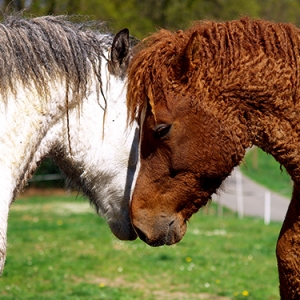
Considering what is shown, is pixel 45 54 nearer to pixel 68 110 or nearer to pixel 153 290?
pixel 68 110

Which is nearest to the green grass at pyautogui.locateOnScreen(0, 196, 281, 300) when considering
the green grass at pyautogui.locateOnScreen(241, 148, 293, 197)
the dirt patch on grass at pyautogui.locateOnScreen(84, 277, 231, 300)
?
the dirt patch on grass at pyautogui.locateOnScreen(84, 277, 231, 300)

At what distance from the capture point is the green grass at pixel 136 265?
6.83 metres

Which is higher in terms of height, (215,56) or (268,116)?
(215,56)

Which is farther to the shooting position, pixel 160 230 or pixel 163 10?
pixel 163 10

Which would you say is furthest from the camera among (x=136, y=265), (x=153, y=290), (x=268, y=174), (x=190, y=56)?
(x=268, y=174)

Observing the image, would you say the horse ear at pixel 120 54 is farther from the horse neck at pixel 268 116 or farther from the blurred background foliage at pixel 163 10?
the blurred background foliage at pixel 163 10

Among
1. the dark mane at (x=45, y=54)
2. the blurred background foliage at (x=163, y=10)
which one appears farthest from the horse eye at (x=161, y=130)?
the blurred background foliage at (x=163, y=10)

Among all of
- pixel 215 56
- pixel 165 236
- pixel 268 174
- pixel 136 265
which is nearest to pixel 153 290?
pixel 136 265

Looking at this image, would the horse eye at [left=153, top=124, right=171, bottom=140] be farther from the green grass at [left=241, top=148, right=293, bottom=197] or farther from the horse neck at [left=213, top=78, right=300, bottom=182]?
the green grass at [left=241, top=148, right=293, bottom=197]

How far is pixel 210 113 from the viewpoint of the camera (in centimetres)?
274

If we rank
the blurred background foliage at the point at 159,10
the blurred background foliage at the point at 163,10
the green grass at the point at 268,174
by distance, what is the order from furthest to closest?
the blurred background foliage at the point at 163,10
the blurred background foliage at the point at 159,10
the green grass at the point at 268,174

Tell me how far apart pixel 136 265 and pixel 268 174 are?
2019 centimetres

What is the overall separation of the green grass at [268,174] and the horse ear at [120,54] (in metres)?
18.7

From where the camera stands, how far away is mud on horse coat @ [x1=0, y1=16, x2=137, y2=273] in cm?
289
